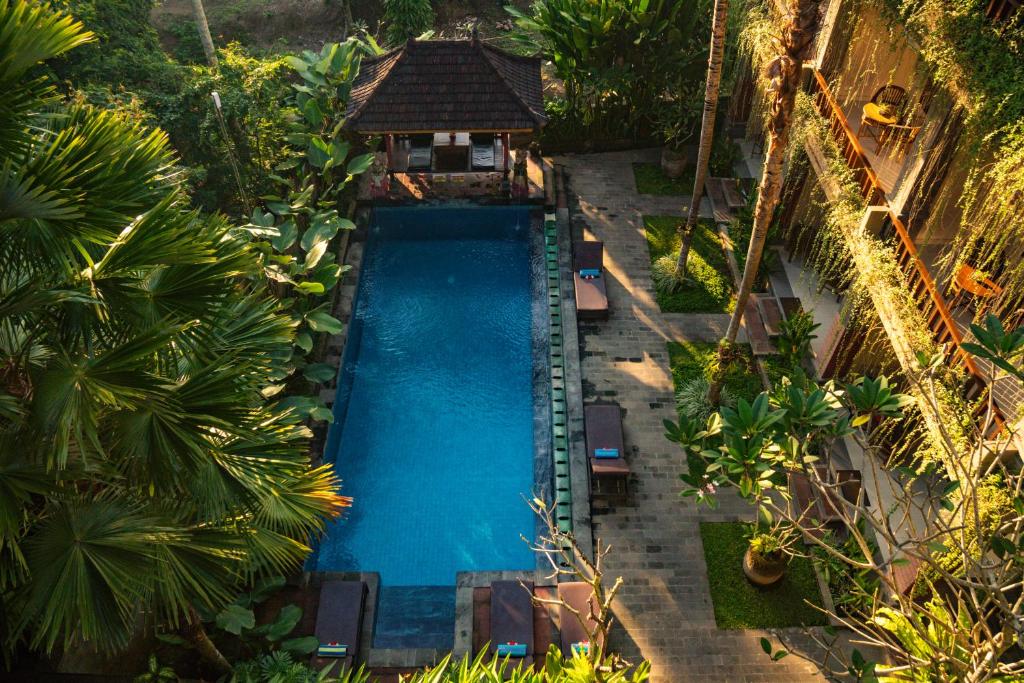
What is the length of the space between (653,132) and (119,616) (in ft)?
66.1

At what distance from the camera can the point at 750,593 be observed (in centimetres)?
1252

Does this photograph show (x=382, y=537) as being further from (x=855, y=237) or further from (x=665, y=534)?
(x=855, y=237)

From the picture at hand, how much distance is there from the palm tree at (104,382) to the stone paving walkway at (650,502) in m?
7.44

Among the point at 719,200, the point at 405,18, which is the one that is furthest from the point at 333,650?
the point at 405,18

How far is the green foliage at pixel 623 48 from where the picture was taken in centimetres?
1970

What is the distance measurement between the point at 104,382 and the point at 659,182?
1847 cm

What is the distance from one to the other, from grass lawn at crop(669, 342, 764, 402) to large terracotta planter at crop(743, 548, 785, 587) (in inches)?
166

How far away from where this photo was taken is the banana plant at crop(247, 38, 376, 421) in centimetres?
1492

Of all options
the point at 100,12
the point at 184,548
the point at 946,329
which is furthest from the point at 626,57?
the point at 184,548

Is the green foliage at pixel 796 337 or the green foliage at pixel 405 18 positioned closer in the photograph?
the green foliage at pixel 796 337

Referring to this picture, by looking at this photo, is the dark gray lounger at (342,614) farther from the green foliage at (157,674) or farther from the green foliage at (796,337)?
the green foliage at (796,337)

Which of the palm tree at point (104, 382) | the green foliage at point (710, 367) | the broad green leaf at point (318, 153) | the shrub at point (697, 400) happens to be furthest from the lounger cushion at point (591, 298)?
the palm tree at point (104, 382)

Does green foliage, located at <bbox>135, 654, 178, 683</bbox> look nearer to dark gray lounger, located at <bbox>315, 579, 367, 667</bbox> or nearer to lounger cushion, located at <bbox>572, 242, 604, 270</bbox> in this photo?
dark gray lounger, located at <bbox>315, 579, 367, 667</bbox>

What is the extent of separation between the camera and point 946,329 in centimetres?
1091
